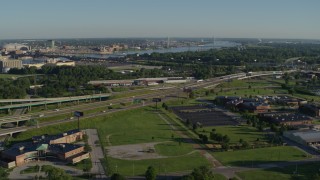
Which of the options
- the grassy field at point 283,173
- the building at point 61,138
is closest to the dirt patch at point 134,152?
the building at point 61,138

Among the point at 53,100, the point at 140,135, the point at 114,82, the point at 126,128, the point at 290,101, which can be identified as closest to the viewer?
the point at 140,135

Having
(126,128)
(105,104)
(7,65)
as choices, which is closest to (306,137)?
(126,128)

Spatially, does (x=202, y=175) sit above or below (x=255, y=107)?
above

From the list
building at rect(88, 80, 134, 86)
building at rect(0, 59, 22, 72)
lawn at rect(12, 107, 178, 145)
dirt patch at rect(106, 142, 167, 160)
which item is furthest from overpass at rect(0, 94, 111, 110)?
building at rect(0, 59, 22, 72)

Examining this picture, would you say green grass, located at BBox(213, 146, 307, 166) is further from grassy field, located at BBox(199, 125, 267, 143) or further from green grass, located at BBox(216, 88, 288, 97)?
green grass, located at BBox(216, 88, 288, 97)

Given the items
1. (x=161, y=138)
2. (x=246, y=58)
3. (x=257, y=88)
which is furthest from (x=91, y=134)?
(x=246, y=58)

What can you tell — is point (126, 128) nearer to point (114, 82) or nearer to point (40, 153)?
point (40, 153)

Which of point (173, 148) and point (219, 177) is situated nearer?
point (219, 177)
